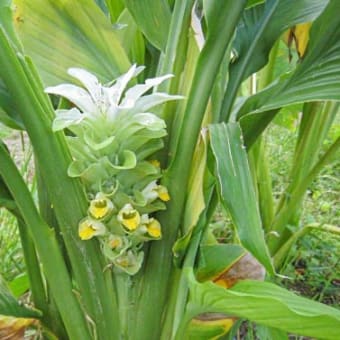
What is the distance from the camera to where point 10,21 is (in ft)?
1.94

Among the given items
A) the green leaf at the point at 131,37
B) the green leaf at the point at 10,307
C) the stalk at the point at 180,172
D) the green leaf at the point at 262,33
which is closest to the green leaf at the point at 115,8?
the green leaf at the point at 131,37

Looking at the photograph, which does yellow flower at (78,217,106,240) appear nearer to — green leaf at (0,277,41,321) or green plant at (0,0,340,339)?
green plant at (0,0,340,339)

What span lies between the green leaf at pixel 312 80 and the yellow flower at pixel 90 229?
0.19 metres

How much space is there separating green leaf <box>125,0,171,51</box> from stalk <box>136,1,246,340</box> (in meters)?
0.12

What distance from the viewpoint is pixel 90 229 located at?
543 mm

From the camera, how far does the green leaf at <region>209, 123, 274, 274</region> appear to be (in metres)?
0.48

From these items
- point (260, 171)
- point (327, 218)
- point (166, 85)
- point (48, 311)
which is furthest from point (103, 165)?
point (327, 218)

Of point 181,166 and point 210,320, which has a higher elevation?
point 181,166

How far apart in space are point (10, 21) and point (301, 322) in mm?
403

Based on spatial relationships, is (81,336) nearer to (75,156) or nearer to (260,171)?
(75,156)

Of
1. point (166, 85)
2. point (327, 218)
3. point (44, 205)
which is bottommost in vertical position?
point (327, 218)

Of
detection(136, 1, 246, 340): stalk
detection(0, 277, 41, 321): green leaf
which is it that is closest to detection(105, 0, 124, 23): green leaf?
detection(136, 1, 246, 340): stalk

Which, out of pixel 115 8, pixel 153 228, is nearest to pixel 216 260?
pixel 153 228

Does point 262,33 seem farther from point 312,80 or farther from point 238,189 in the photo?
point 238,189
